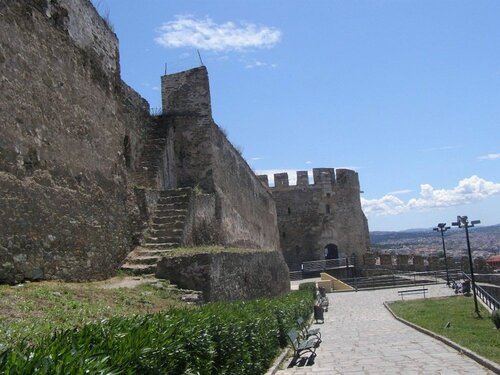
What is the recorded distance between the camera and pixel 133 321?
4.80 metres

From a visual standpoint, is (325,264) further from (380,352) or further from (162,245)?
(380,352)

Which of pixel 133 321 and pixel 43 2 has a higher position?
pixel 43 2

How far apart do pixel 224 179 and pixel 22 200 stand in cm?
1393

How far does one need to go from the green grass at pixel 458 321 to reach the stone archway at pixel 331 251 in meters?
26.2

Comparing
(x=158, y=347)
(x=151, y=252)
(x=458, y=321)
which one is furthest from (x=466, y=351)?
(x=151, y=252)

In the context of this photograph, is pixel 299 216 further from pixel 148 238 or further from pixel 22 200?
pixel 22 200

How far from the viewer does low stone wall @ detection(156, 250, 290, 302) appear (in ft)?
39.1

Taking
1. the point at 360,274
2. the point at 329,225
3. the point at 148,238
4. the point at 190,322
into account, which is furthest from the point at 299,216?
the point at 190,322

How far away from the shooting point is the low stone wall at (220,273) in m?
11.9

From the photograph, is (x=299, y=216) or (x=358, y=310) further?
(x=299, y=216)

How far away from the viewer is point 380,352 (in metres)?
10.5

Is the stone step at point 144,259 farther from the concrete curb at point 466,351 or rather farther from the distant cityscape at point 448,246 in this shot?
the distant cityscape at point 448,246

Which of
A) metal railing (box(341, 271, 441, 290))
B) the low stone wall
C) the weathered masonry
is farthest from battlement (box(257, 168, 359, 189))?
the low stone wall

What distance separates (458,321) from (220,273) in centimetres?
684
